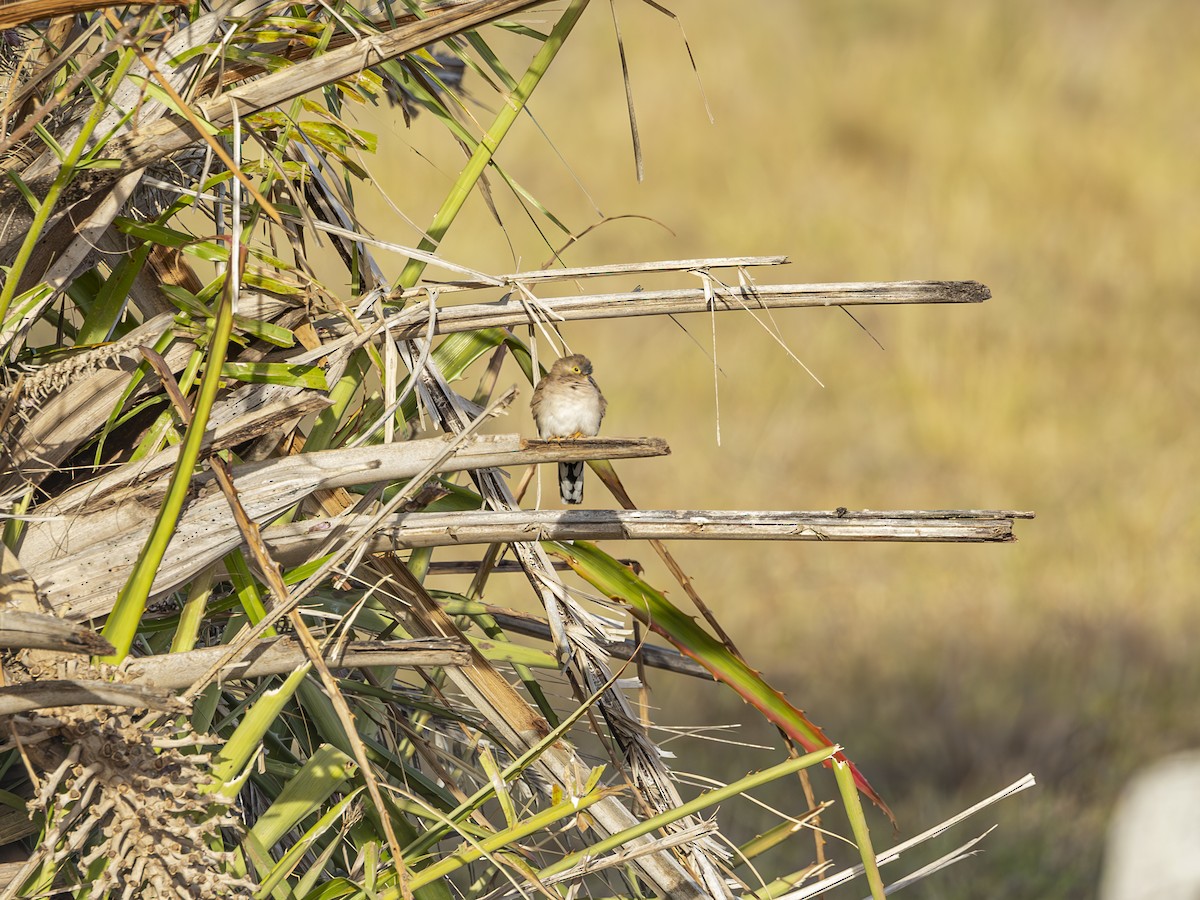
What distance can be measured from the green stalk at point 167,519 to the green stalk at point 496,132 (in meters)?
0.41

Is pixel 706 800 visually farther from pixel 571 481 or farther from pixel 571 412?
pixel 571 412

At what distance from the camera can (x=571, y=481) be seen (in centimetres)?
288

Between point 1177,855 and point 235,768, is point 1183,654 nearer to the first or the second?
point 1177,855

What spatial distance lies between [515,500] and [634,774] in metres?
0.42

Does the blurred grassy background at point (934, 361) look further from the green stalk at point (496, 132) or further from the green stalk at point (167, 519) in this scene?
the green stalk at point (167, 519)

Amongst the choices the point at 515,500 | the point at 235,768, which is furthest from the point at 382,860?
the point at 515,500

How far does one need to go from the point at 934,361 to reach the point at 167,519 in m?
Result: 7.29

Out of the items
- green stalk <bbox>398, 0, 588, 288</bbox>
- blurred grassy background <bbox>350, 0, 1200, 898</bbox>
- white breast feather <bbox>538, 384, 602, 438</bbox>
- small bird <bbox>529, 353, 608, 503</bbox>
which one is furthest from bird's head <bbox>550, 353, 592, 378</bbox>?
blurred grassy background <bbox>350, 0, 1200, 898</bbox>

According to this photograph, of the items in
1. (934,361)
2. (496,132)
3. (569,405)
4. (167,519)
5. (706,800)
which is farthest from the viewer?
(934,361)

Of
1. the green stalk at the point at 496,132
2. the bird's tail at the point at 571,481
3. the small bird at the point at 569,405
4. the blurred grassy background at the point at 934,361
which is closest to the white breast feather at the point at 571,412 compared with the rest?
the small bird at the point at 569,405

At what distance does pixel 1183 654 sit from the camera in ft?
19.0

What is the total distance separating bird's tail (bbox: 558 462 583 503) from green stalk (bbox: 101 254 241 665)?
1.43 meters

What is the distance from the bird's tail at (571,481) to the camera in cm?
280

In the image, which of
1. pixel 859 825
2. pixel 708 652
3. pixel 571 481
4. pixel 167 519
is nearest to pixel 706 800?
pixel 859 825
